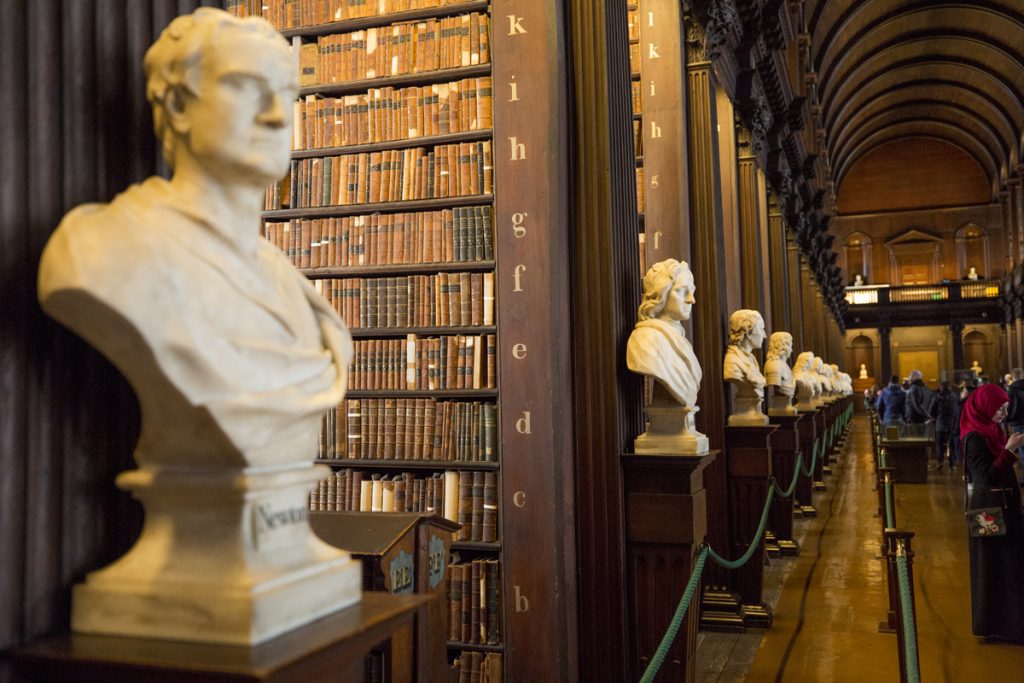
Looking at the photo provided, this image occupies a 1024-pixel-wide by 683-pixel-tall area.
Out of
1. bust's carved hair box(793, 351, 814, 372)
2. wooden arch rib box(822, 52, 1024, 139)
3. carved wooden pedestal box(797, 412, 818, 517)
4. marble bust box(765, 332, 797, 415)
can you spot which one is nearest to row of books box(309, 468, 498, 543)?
marble bust box(765, 332, 797, 415)

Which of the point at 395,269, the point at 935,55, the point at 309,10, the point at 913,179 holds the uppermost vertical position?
the point at 935,55

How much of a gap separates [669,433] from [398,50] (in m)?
2.05

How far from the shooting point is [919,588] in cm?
635

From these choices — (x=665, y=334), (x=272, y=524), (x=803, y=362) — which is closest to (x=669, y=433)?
(x=665, y=334)

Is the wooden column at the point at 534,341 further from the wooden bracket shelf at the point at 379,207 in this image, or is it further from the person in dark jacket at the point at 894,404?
the person in dark jacket at the point at 894,404

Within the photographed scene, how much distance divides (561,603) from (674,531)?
2.03ft

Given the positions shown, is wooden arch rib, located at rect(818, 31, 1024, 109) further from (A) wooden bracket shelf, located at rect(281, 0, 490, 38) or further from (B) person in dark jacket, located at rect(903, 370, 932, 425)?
(A) wooden bracket shelf, located at rect(281, 0, 490, 38)

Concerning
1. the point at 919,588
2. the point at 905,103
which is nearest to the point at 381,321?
the point at 919,588

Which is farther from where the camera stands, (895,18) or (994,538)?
(895,18)

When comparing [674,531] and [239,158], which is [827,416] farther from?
[239,158]

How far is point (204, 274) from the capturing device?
1.21m

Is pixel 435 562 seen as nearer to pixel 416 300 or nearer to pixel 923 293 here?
pixel 416 300

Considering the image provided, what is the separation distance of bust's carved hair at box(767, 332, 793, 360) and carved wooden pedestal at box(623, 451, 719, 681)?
169 inches

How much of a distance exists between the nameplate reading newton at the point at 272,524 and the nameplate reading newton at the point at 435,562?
4.43 ft
